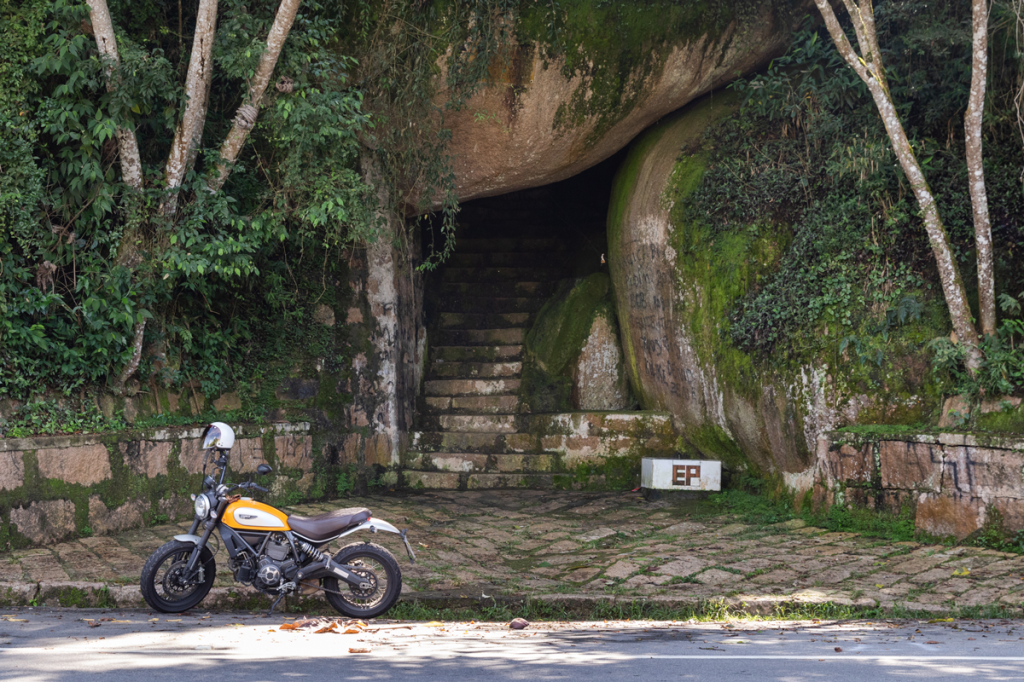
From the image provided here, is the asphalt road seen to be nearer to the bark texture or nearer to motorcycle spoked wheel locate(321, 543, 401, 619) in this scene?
motorcycle spoked wheel locate(321, 543, 401, 619)

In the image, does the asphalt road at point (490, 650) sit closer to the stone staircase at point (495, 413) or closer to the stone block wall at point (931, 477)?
the stone block wall at point (931, 477)

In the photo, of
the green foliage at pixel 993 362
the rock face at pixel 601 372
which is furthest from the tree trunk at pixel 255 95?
the green foliage at pixel 993 362

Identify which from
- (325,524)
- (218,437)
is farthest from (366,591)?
(218,437)

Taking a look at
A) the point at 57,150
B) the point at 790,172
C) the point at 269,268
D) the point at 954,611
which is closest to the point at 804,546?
the point at 954,611

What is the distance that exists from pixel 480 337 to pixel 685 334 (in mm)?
3471

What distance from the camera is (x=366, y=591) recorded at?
5.48 meters

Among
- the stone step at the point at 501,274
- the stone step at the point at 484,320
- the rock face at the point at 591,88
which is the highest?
the rock face at the point at 591,88

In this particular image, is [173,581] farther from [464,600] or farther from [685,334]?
[685,334]

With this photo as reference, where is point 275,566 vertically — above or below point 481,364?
below

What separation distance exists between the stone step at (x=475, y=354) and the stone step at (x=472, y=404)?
731 millimetres

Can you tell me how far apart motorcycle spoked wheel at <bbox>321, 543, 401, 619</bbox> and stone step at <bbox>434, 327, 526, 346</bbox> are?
6.41 meters

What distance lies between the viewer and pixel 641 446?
9.93 meters

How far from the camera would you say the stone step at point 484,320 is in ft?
39.5

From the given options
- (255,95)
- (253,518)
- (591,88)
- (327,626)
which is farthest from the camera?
(591,88)
